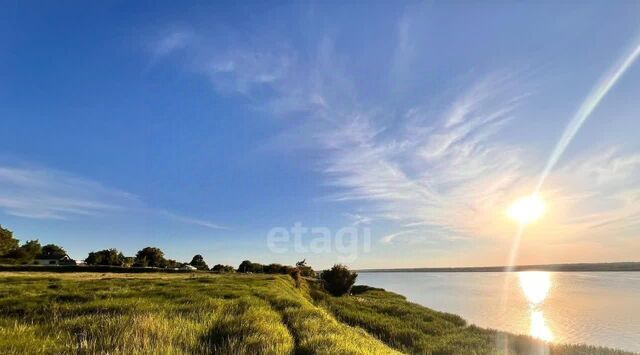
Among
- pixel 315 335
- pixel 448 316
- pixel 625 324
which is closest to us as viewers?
pixel 315 335

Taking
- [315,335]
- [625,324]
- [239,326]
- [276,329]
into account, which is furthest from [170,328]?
[625,324]

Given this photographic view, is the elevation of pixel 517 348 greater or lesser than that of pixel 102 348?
lesser

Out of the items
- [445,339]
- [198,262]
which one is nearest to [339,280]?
[445,339]

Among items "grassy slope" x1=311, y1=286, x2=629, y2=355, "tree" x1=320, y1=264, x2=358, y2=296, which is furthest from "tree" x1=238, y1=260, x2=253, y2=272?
"grassy slope" x1=311, y1=286, x2=629, y2=355

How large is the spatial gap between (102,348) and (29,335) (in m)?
2.26

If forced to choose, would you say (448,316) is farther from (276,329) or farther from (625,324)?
(276,329)

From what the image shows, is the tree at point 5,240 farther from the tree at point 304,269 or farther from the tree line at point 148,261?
the tree at point 304,269

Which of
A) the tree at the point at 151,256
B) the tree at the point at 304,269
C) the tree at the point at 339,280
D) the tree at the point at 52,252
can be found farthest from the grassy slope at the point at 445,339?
the tree at the point at 52,252

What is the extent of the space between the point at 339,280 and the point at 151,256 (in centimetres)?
7917

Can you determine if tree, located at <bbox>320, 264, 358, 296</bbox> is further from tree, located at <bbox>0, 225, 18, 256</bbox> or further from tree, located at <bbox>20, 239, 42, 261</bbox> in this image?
tree, located at <bbox>20, 239, 42, 261</bbox>

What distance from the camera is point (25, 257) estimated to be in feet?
322

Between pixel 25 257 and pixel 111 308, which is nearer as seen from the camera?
pixel 111 308

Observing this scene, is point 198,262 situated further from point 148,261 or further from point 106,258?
point 106,258

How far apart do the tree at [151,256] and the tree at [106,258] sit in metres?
11.3
